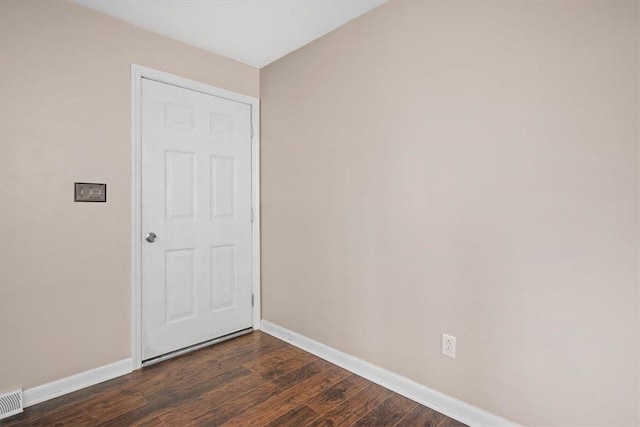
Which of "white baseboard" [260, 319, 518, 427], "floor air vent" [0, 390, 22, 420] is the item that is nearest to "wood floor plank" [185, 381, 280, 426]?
"white baseboard" [260, 319, 518, 427]

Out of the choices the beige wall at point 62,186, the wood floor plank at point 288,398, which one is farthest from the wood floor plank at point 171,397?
the beige wall at point 62,186

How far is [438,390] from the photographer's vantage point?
187cm

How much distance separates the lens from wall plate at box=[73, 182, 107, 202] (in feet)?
6.88

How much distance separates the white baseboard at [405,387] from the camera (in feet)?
5.56

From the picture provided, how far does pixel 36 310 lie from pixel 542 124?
9.59ft

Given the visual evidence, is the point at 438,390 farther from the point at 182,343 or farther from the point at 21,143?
the point at 21,143

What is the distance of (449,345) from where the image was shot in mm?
1823

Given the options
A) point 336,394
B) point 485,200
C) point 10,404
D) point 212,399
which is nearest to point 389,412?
point 336,394

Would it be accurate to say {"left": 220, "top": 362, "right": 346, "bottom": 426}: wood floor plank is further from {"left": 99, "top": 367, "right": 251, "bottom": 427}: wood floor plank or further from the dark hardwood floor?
{"left": 99, "top": 367, "right": 251, "bottom": 427}: wood floor plank

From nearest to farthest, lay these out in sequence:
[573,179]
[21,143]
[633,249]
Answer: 1. [633,249]
2. [573,179]
3. [21,143]

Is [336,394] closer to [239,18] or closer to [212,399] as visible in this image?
[212,399]

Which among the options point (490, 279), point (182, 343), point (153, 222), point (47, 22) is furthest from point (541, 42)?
point (182, 343)

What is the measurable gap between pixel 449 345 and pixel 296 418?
0.93m

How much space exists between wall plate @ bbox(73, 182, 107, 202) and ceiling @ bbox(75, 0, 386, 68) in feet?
3.80
